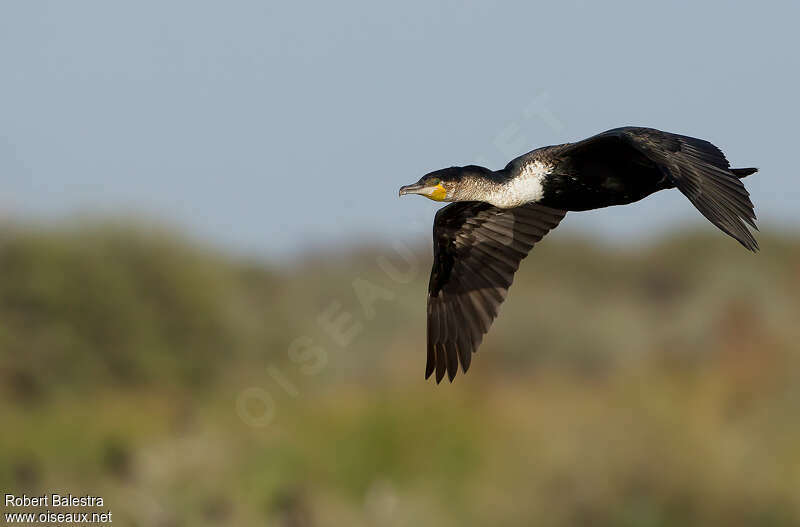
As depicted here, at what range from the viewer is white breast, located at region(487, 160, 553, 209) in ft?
34.1

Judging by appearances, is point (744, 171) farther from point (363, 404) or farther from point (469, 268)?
point (363, 404)

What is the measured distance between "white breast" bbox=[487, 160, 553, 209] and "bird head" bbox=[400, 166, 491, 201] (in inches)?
10.7

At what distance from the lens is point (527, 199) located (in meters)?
10.5

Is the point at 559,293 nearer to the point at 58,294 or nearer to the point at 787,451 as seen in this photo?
the point at 58,294

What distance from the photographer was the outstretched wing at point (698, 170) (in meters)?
8.85

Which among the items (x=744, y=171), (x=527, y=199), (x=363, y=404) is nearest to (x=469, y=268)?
(x=527, y=199)

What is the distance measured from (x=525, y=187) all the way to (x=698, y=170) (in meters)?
1.45

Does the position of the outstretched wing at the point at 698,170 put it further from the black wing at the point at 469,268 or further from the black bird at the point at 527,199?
the black wing at the point at 469,268

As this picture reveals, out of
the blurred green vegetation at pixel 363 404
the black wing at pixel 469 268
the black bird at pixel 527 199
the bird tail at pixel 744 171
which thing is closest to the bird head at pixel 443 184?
the black bird at pixel 527 199

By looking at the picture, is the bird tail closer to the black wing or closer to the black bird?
the black bird

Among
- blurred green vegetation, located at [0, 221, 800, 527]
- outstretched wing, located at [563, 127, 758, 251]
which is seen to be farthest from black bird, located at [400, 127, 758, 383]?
blurred green vegetation, located at [0, 221, 800, 527]

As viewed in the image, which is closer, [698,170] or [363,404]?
[698,170]

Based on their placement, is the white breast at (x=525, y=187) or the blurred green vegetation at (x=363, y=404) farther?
the blurred green vegetation at (x=363, y=404)

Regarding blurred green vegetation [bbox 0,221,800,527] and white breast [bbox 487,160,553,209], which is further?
blurred green vegetation [bbox 0,221,800,527]
